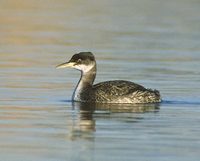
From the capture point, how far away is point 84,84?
2086 cm

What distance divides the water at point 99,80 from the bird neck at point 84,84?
193 mm

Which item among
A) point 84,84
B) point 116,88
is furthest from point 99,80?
point 116,88

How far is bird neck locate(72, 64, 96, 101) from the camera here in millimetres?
20469

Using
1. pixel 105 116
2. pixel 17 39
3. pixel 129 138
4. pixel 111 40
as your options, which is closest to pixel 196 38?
pixel 111 40

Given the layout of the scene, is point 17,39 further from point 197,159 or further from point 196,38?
point 197,159

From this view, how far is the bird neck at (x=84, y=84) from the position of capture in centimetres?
2047

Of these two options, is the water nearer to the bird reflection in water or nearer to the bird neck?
the bird reflection in water

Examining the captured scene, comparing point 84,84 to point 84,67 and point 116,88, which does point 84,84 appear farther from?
point 116,88

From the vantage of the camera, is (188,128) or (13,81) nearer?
(188,128)

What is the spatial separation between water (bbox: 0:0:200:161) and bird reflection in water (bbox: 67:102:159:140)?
0.05 ft

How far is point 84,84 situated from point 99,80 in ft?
9.12

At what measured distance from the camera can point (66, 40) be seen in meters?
31.9

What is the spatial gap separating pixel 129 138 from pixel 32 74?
8.18m

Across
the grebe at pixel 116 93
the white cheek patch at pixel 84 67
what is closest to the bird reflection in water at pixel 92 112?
the grebe at pixel 116 93
